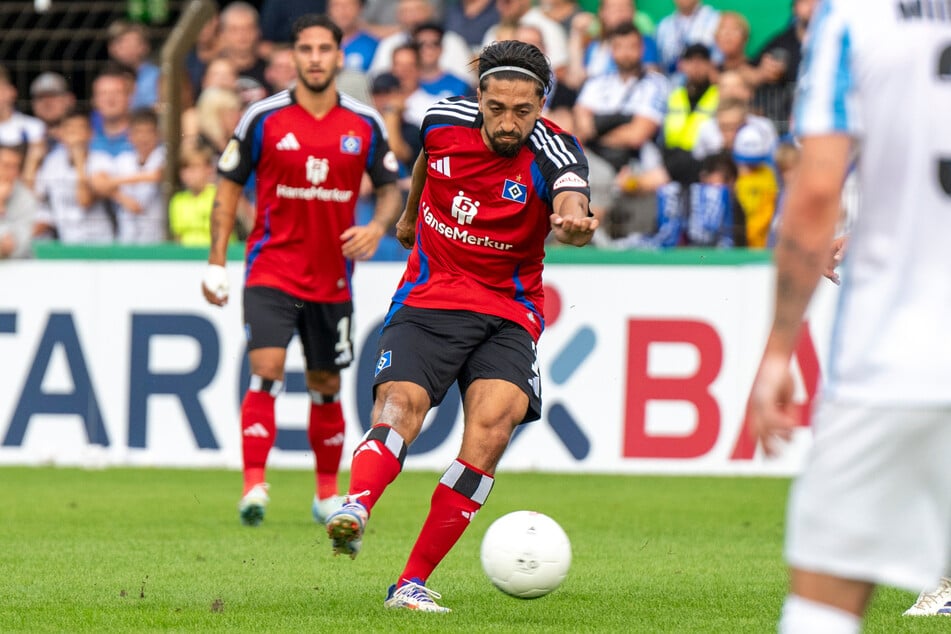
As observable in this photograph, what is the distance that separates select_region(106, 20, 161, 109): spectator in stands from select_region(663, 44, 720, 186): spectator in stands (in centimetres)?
467

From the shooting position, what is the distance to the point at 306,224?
9961mm

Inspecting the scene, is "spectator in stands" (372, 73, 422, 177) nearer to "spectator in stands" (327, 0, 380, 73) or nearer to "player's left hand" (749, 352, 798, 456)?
"spectator in stands" (327, 0, 380, 73)

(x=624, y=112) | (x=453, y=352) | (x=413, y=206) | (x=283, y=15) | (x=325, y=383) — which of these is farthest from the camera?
(x=283, y=15)

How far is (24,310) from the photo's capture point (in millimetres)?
13141

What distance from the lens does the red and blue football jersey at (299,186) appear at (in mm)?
9836

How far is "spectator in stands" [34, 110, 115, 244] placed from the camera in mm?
14227

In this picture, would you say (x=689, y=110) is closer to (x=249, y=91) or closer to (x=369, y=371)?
(x=369, y=371)

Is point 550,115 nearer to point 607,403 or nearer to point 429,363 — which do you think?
point 607,403

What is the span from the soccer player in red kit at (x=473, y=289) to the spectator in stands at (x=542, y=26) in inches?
318

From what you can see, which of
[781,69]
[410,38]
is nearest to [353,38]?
[410,38]

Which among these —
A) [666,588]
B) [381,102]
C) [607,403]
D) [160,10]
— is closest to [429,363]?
[666,588]

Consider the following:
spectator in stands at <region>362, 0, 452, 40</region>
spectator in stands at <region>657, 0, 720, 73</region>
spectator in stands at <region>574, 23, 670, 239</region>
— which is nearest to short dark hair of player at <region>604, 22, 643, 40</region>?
spectator in stands at <region>574, 23, 670, 239</region>

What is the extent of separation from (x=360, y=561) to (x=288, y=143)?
2.88m

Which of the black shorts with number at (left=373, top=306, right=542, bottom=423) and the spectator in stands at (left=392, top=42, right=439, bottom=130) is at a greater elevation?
the spectator in stands at (left=392, top=42, right=439, bottom=130)
